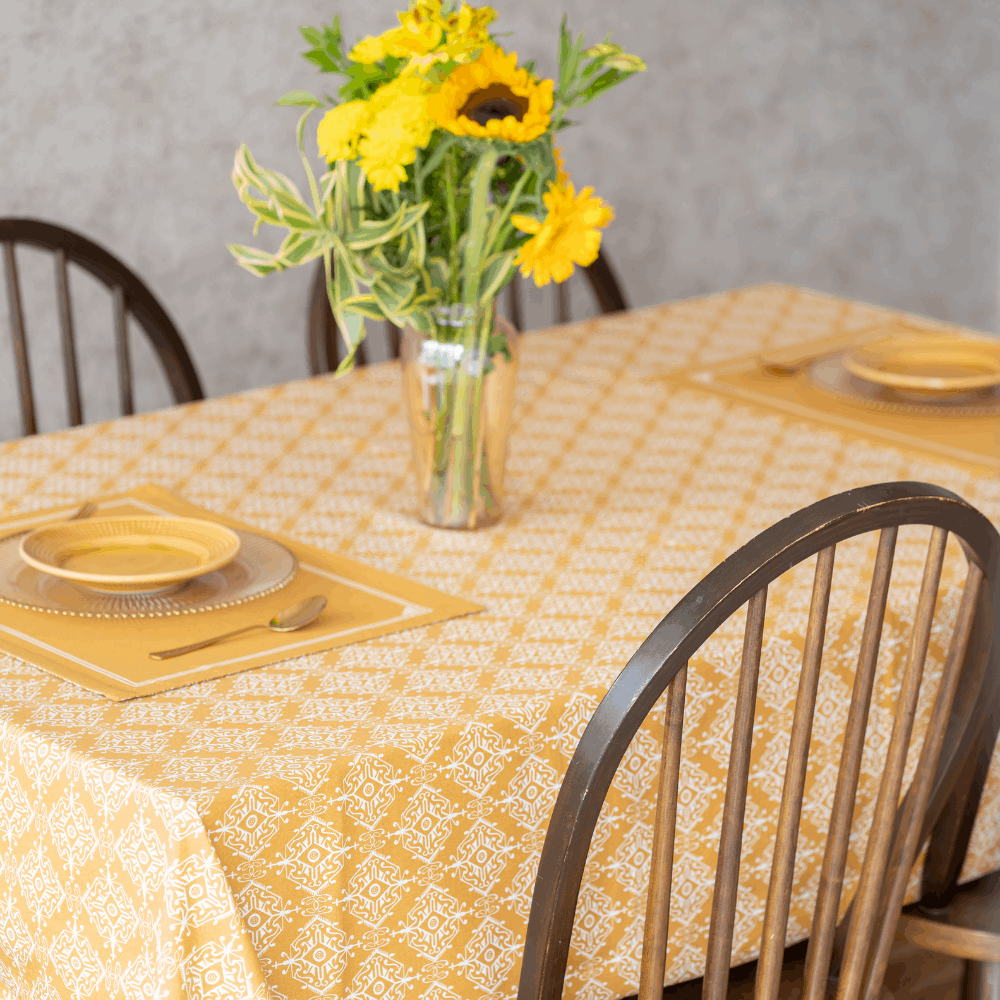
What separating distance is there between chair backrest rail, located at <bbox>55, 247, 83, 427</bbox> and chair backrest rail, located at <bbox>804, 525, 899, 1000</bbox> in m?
1.13

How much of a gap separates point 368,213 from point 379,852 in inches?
23.3

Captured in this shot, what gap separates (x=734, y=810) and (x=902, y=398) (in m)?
1.01

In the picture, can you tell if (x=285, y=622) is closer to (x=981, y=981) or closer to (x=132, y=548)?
(x=132, y=548)

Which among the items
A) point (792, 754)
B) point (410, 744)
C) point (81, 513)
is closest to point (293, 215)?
point (81, 513)

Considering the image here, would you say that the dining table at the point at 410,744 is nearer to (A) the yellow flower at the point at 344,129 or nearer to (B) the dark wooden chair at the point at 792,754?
(B) the dark wooden chair at the point at 792,754

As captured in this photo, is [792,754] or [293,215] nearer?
[792,754]

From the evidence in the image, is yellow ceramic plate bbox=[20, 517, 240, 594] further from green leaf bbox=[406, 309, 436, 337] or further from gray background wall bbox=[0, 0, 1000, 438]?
gray background wall bbox=[0, 0, 1000, 438]

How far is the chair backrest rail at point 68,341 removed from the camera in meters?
1.95

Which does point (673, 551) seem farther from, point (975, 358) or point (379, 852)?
point (975, 358)

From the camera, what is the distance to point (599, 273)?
98.3 inches

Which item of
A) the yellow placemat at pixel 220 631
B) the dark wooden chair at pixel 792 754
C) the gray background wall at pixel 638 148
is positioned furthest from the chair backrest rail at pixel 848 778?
the gray background wall at pixel 638 148

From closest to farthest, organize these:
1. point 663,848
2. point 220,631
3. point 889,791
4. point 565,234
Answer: point 663,848, point 889,791, point 220,631, point 565,234

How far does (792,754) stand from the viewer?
1083 millimetres

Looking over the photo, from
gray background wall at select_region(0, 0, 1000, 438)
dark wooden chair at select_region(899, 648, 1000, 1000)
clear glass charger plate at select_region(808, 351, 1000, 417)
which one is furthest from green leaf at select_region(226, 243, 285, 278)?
gray background wall at select_region(0, 0, 1000, 438)
